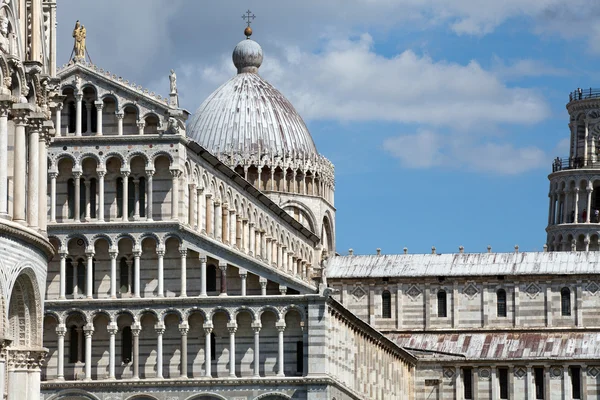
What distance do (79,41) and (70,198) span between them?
24.2 ft

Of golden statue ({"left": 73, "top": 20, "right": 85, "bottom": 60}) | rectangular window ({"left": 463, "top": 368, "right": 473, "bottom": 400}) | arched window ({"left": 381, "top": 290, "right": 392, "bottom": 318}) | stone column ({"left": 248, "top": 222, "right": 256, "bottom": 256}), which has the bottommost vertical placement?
rectangular window ({"left": 463, "top": 368, "right": 473, "bottom": 400})

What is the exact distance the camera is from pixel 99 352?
80375 mm

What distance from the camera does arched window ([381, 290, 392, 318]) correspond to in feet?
356

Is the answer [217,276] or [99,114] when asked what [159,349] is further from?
[99,114]

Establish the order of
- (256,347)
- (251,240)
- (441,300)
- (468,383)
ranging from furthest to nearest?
(441,300) < (468,383) < (251,240) < (256,347)

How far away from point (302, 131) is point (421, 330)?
589 inches

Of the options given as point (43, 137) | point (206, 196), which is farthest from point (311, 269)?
point (43, 137)

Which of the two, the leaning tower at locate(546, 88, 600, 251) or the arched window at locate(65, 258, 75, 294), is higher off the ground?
the leaning tower at locate(546, 88, 600, 251)

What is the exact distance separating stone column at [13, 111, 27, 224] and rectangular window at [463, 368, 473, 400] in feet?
213

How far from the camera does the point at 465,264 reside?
4296 inches

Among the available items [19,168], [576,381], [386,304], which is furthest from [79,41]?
[19,168]

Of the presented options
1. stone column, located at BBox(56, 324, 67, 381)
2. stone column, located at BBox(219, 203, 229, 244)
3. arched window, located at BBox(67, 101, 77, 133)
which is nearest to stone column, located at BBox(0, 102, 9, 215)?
stone column, located at BBox(56, 324, 67, 381)

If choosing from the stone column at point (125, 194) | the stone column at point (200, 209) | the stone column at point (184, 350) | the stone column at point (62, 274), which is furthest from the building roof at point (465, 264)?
the stone column at point (62, 274)

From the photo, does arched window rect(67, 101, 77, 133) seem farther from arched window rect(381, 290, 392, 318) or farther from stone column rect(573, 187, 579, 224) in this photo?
stone column rect(573, 187, 579, 224)
